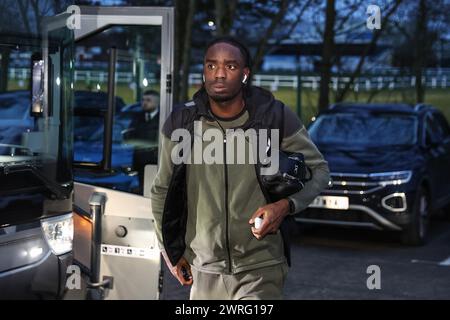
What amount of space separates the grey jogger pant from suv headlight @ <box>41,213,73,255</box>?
Answer: 45.1 inches

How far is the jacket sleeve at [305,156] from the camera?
11.9ft

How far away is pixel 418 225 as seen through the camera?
955 centimetres

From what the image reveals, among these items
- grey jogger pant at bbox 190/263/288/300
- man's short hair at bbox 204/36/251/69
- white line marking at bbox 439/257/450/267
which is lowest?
white line marking at bbox 439/257/450/267

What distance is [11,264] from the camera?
4.30 meters

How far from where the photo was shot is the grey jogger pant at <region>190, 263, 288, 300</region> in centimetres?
364

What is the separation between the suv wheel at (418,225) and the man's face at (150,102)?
11.6 feet

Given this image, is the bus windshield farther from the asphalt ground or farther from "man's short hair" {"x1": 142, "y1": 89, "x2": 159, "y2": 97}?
"man's short hair" {"x1": 142, "y1": 89, "x2": 159, "y2": 97}

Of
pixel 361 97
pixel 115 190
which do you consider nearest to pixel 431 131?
pixel 115 190

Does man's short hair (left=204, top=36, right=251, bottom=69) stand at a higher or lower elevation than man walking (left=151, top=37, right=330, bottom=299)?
higher

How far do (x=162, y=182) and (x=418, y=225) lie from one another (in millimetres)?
6388

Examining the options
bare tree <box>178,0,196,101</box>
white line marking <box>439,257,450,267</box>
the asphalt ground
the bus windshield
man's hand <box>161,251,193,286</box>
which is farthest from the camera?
bare tree <box>178,0,196,101</box>

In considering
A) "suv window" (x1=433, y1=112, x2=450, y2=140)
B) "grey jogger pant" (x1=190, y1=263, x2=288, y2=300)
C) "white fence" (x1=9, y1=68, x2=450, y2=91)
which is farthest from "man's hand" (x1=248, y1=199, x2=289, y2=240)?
"white fence" (x1=9, y1=68, x2=450, y2=91)

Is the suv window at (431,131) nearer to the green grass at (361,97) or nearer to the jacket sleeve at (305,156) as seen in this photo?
the green grass at (361,97)
